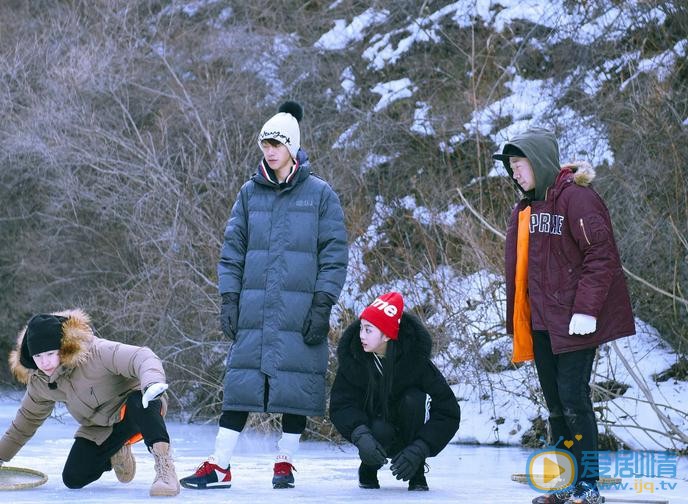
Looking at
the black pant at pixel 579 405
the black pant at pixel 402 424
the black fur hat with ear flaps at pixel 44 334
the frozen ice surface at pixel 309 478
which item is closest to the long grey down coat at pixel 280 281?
the black pant at pixel 402 424

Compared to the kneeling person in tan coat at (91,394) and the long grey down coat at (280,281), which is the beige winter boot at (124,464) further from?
the long grey down coat at (280,281)

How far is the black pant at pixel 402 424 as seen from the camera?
549cm

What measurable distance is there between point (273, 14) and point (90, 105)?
361 centimetres

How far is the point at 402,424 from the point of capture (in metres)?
5.53

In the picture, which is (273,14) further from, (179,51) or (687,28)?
(687,28)

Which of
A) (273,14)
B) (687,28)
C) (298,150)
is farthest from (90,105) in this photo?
(298,150)

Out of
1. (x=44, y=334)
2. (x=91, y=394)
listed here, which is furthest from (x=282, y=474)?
(x=44, y=334)

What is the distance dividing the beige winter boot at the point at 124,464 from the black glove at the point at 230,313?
30.3 inches

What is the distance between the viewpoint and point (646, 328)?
338 inches

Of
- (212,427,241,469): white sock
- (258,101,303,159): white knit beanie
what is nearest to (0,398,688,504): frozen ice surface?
(212,427,241,469): white sock

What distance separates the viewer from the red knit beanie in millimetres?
5516

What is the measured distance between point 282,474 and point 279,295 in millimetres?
874

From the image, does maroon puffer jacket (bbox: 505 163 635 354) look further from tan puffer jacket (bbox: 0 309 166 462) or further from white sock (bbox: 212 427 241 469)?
tan puffer jacket (bbox: 0 309 166 462)

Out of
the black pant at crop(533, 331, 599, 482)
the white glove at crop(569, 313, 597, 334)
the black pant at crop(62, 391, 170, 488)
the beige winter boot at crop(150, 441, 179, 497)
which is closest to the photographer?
the white glove at crop(569, 313, 597, 334)
